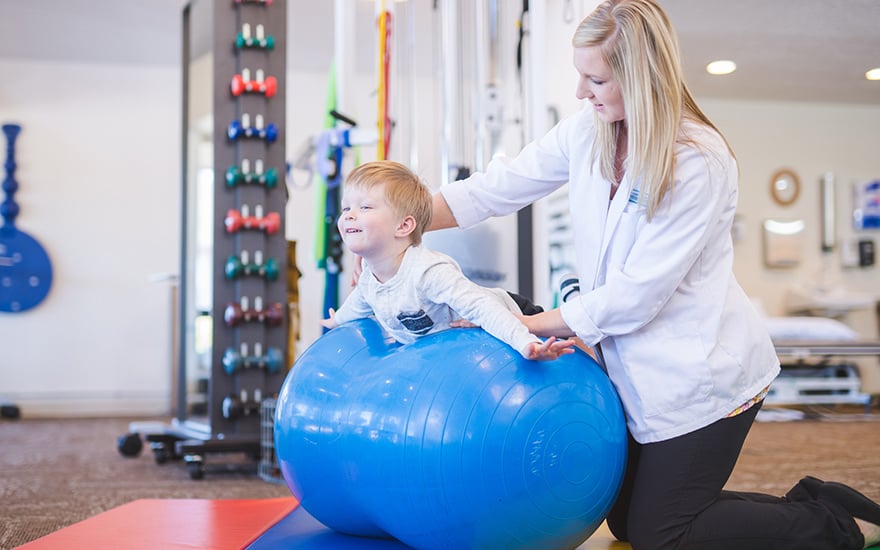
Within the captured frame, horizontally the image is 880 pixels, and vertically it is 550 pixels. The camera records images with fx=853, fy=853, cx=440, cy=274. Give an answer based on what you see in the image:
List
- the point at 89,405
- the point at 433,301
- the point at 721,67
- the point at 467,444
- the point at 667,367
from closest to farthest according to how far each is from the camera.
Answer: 1. the point at 467,444
2. the point at 667,367
3. the point at 433,301
4. the point at 721,67
5. the point at 89,405

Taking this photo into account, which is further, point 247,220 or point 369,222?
point 247,220

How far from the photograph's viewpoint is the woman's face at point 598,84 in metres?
1.53

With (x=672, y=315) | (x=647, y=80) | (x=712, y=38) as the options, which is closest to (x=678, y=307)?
(x=672, y=315)

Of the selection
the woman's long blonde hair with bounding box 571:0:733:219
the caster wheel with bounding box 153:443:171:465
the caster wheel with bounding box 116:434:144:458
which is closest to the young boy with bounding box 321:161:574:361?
the woman's long blonde hair with bounding box 571:0:733:219

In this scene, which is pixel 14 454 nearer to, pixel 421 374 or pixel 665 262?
pixel 421 374

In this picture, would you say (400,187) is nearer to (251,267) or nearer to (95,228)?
(251,267)

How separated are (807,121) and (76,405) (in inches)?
222

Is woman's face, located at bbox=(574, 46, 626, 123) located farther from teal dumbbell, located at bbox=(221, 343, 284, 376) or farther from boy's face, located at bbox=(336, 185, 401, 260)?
teal dumbbell, located at bbox=(221, 343, 284, 376)

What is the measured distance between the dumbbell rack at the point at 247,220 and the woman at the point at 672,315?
1974 millimetres

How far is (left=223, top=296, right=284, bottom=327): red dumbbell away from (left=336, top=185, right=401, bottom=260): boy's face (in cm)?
174

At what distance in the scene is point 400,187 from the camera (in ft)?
5.62

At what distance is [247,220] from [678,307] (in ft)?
7.03

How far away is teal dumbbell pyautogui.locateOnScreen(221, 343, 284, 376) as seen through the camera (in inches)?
131

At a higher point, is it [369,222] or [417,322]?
[369,222]
